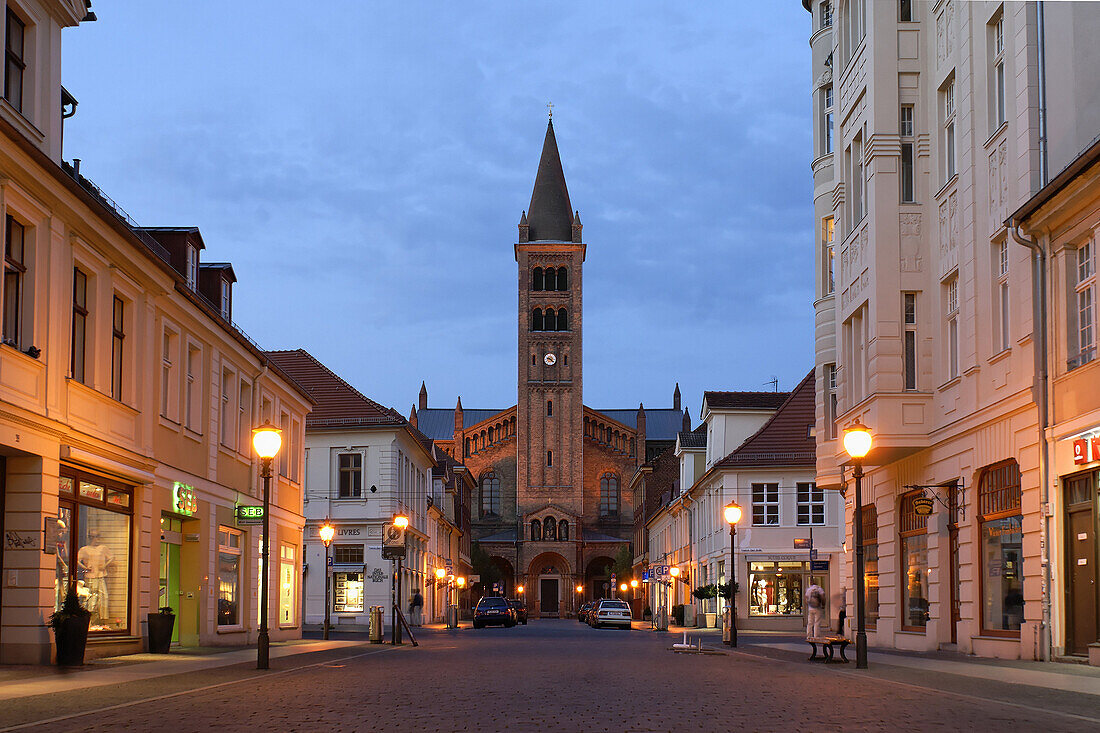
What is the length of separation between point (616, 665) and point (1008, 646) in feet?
21.4

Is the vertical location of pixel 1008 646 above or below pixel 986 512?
below

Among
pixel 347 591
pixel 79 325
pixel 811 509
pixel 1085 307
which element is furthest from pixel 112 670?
pixel 811 509

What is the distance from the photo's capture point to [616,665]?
21203 mm

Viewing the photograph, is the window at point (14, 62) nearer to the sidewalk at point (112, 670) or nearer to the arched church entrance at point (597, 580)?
the sidewalk at point (112, 670)

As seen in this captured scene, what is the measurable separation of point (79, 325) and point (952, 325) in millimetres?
15865

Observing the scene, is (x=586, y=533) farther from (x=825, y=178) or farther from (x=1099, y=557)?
(x=1099, y=557)

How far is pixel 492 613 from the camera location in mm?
61094

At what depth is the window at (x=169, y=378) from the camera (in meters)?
26.3

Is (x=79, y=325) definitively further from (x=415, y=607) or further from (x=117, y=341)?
(x=415, y=607)

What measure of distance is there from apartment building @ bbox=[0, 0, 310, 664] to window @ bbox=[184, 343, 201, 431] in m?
0.04

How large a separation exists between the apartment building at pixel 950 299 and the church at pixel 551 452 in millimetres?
76989

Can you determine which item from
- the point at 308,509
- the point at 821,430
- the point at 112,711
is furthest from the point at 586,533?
the point at 112,711

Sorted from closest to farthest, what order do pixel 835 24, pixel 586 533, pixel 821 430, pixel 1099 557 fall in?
1. pixel 1099 557
2. pixel 835 24
3. pixel 821 430
4. pixel 586 533

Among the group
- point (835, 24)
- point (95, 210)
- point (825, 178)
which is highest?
point (835, 24)
